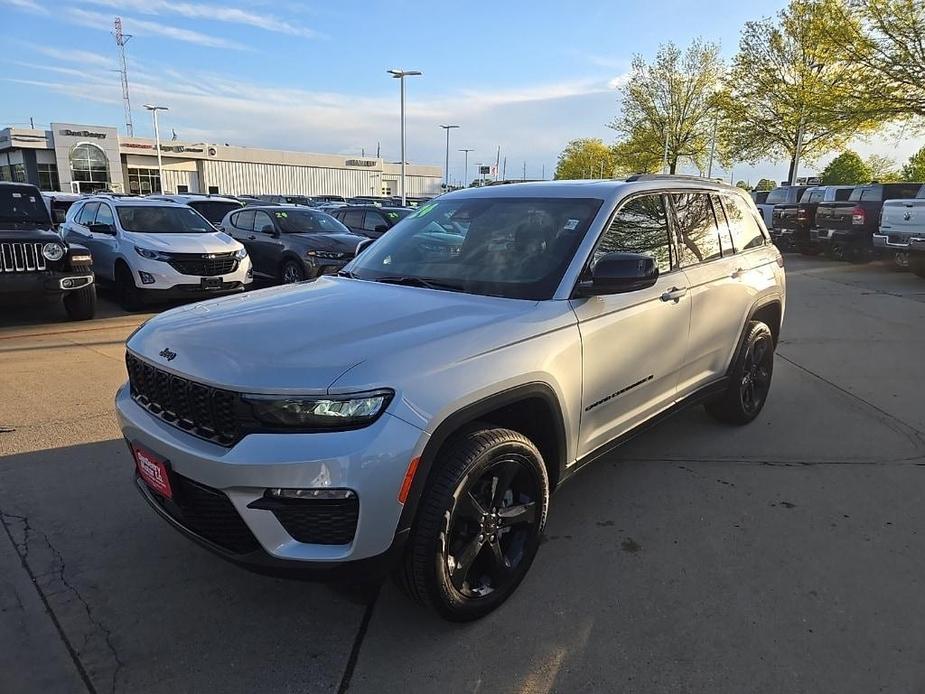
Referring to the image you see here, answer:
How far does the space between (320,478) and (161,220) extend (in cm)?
966

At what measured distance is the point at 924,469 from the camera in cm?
401

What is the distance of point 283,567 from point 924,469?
3988 millimetres

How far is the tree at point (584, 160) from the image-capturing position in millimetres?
58656

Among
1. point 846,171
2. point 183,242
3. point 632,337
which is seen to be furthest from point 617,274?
point 846,171

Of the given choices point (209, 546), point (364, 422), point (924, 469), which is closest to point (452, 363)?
point (364, 422)

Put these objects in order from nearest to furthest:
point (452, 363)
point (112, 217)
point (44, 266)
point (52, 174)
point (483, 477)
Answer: point (452, 363)
point (483, 477)
point (44, 266)
point (112, 217)
point (52, 174)

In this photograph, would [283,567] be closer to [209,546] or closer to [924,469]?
[209,546]

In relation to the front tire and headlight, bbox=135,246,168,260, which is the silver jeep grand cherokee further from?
headlight, bbox=135,246,168,260

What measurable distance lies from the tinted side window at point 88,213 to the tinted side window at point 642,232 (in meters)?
9.97

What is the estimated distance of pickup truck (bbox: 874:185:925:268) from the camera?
12.1 meters

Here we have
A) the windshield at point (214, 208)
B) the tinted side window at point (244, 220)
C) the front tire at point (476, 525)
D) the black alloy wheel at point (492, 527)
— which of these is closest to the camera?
the front tire at point (476, 525)

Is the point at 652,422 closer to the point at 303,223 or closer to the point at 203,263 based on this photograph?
the point at 203,263

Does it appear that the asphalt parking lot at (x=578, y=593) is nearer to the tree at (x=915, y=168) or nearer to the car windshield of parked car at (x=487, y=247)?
the car windshield of parked car at (x=487, y=247)

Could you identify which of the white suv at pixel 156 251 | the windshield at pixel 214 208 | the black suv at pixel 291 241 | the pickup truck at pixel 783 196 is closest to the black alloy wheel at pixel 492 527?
the white suv at pixel 156 251
